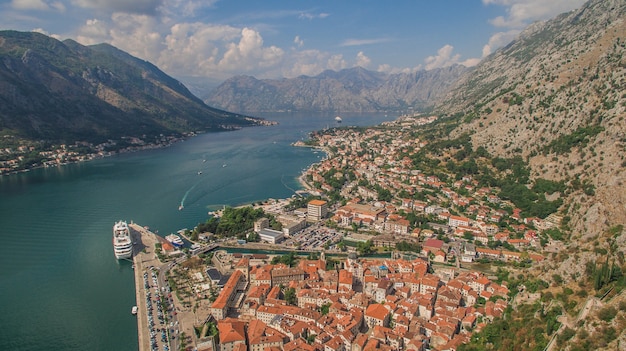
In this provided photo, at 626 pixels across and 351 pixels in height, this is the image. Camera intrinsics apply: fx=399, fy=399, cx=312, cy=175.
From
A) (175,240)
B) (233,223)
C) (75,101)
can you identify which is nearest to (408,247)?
(233,223)

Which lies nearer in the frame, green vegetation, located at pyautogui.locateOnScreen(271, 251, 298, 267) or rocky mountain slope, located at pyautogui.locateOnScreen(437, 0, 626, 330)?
rocky mountain slope, located at pyautogui.locateOnScreen(437, 0, 626, 330)

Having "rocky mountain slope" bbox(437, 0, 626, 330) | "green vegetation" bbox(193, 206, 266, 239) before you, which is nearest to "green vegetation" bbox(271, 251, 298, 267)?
"green vegetation" bbox(193, 206, 266, 239)

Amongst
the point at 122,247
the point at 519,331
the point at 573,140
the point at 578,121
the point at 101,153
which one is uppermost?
Answer: the point at 578,121

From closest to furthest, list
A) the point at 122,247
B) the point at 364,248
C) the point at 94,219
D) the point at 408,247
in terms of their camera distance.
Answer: the point at 122,247
the point at 408,247
the point at 364,248
the point at 94,219

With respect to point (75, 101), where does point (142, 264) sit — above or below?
below

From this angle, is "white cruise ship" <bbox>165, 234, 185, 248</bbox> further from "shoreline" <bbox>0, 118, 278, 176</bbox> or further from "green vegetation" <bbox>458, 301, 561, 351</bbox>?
"shoreline" <bbox>0, 118, 278, 176</bbox>

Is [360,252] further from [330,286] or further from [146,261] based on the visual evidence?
[146,261]

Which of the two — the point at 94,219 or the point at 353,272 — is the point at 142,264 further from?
the point at 353,272
